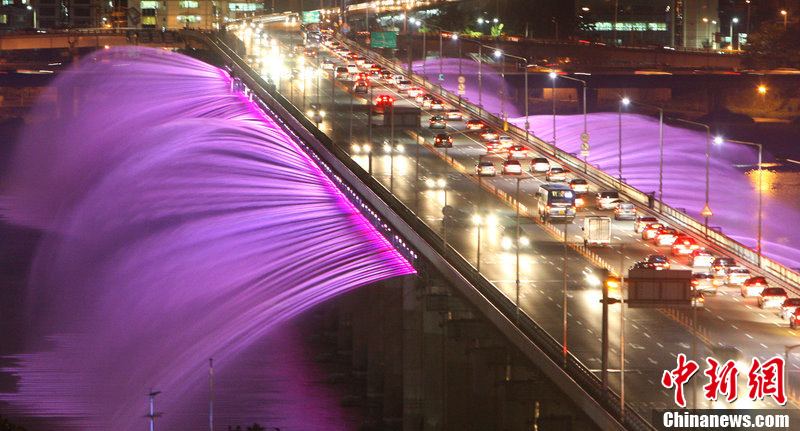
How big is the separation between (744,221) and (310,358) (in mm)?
48371

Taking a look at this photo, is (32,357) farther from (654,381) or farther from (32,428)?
(654,381)

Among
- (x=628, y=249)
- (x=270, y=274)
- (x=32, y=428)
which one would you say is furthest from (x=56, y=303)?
(x=628, y=249)

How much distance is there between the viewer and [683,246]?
65750 millimetres

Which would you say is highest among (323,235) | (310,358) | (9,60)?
(9,60)

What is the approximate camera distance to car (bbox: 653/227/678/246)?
221 feet

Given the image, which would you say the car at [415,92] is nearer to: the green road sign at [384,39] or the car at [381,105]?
the car at [381,105]

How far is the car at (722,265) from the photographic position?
60.0 m

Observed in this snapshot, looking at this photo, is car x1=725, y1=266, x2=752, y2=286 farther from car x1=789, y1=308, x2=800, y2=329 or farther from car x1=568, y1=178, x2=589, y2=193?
car x1=568, y1=178, x2=589, y2=193

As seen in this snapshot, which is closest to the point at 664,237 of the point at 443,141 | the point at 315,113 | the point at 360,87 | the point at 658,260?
the point at 658,260

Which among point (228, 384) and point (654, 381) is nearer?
point (654, 381)

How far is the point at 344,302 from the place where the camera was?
267 feet

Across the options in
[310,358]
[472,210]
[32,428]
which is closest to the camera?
[32,428]

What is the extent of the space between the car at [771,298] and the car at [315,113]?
44255 mm

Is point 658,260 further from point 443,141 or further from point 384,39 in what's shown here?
point 384,39
